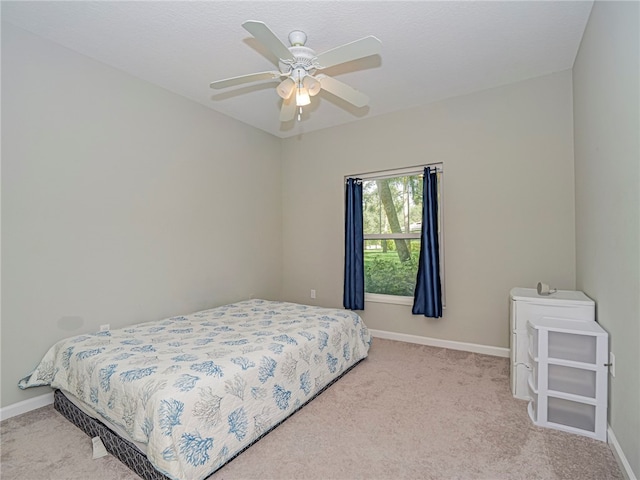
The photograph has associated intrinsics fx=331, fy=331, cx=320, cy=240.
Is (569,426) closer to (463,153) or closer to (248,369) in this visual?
(248,369)

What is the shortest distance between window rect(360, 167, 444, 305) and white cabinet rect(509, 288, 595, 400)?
1.45m

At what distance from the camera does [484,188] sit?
3303mm

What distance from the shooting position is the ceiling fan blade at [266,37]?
1.64 metres

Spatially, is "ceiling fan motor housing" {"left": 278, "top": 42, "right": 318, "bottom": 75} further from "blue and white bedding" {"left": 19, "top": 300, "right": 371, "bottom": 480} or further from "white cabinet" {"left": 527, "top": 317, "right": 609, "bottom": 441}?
"white cabinet" {"left": 527, "top": 317, "right": 609, "bottom": 441}

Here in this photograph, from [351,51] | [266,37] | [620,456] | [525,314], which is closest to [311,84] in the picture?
[351,51]

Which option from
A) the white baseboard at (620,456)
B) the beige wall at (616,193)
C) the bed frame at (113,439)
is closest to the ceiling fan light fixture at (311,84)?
the beige wall at (616,193)

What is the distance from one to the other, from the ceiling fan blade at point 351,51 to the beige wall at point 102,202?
186cm

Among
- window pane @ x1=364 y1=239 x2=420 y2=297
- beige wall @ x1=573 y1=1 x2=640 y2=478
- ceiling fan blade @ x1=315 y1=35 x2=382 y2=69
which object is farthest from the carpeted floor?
ceiling fan blade @ x1=315 y1=35 x2=382 y2=69

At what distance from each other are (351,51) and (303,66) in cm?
41

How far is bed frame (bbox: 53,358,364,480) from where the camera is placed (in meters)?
1.61

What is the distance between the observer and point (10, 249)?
87.0 inches

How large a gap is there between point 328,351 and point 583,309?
1.74m

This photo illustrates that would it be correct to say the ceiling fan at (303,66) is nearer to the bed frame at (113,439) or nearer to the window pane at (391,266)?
the window pane at (391,266)

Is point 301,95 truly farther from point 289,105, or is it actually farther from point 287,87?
point 289,105
